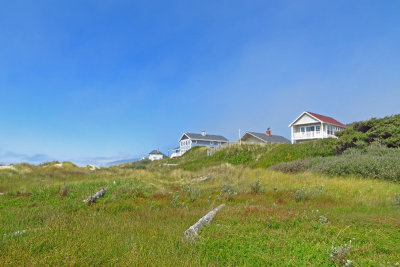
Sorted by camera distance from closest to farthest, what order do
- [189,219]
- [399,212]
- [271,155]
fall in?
[189,219], [399,212], [271,155]

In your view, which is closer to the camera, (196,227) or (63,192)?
(196,227)

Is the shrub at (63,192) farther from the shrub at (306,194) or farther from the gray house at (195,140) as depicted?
the gray house at (195,140)

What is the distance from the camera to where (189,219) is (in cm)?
706

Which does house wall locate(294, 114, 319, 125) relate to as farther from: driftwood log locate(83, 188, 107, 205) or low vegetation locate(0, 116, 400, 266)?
driftwood log locate(83, 188, 107, 205)

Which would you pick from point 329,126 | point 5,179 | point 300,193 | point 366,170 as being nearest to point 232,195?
point 300,193

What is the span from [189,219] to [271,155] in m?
22.4

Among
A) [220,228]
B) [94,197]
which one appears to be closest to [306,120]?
[94,197]

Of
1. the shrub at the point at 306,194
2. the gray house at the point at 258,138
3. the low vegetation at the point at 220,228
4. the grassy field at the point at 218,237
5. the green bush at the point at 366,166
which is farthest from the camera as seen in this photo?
the gray house at the point at 258,138

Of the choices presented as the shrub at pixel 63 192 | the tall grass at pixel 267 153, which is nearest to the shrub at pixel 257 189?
the shrub at pixel 63 192

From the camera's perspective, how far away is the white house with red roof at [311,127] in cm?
4775

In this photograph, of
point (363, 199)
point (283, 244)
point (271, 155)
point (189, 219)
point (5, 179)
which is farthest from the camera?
point (271, 155)

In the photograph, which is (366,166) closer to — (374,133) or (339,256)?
(374,133)

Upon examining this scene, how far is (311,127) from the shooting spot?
49.8 metres

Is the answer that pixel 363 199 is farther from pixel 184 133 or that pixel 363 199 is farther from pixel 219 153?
pixel 184 133
